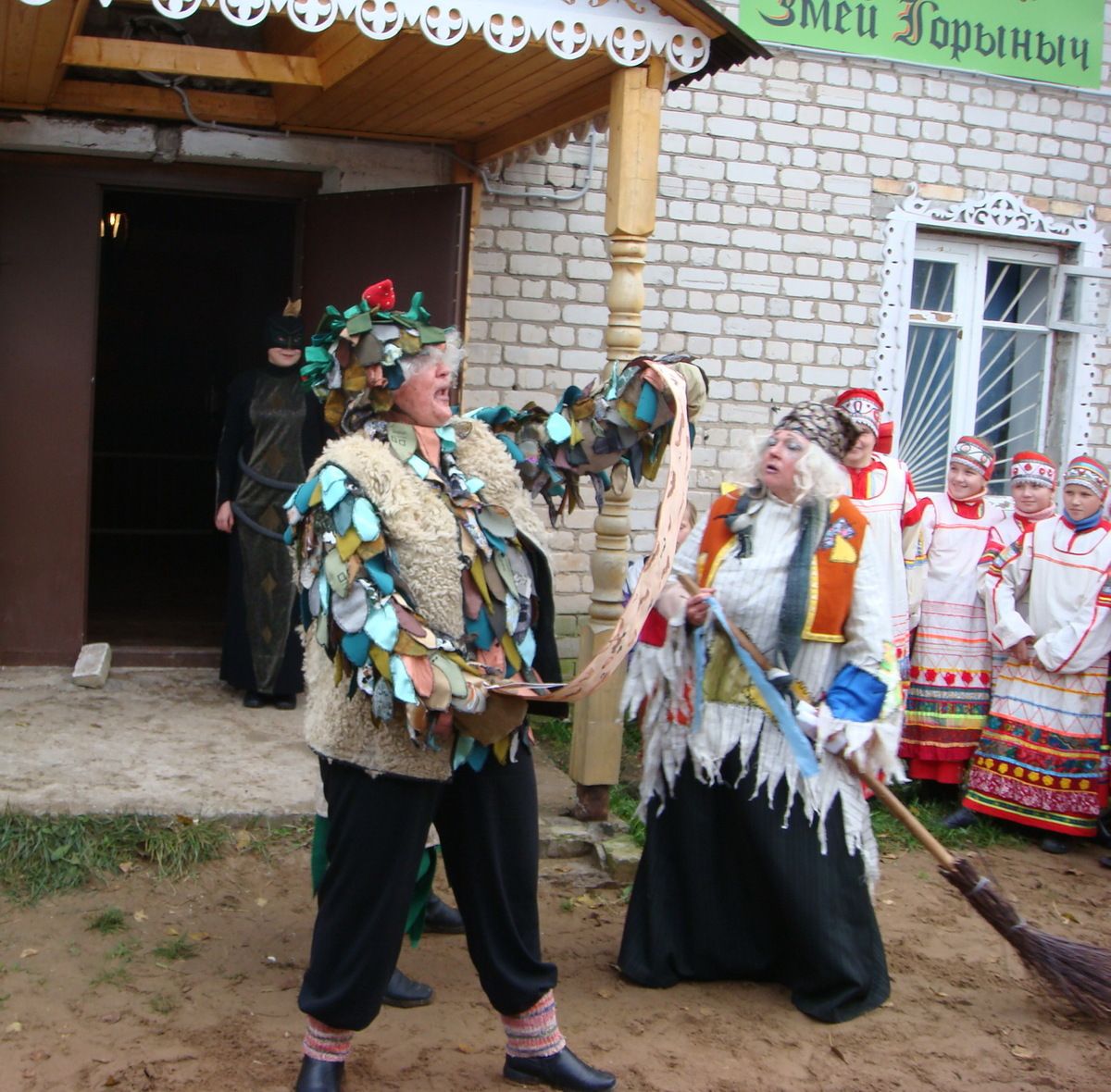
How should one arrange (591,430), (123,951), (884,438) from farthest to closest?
(884,438), (123,951), (591,430)

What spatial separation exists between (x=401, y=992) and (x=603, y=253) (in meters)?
4.29

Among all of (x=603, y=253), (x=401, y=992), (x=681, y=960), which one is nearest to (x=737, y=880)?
(x=681, y=960)

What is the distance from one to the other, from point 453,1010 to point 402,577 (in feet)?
4.82

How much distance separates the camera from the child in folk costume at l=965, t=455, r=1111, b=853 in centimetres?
564

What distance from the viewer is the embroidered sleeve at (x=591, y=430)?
3.40 meters

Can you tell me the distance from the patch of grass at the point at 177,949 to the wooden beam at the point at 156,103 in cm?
386

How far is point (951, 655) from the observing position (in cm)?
614

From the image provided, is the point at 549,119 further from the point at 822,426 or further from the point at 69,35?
the point at 822,426

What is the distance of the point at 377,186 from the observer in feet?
22.0

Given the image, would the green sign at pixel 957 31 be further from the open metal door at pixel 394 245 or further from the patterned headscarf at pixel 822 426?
the patterned headscarf at pixel 822 426

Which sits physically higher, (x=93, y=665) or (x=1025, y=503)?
(x=1025, y=503)

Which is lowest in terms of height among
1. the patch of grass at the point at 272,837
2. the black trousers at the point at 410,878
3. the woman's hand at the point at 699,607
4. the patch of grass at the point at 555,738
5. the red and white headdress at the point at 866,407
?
the patch of grass at the point at 272,837

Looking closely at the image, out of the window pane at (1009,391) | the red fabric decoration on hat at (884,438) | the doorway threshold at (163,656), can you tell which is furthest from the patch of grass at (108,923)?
the window pane at (1009,391)

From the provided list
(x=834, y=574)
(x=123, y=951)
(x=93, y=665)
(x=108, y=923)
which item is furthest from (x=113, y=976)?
(x=93, y=665)
